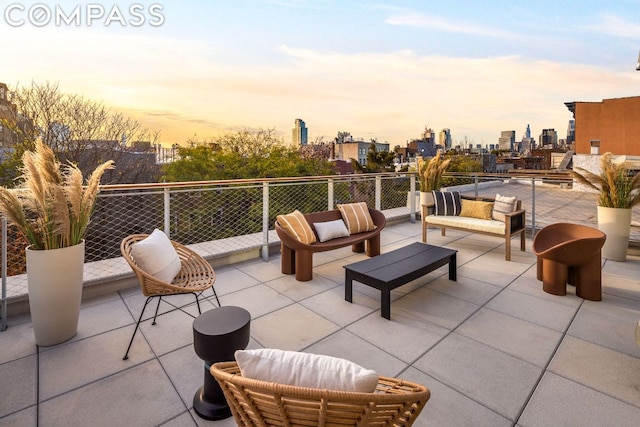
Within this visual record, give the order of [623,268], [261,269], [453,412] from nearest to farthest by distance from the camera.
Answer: [453,412] → [623,268] → [261,269]

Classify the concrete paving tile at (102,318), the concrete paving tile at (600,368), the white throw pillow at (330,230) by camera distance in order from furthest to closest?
the white throw pillow at (330,230) → the concrete paving tile at (102,318) → the concrete paving tile at (600,368)

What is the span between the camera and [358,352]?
223cm

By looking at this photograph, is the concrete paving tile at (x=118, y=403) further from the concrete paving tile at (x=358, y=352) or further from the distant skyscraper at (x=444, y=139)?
the distant skyscraper at (x=444, y=139)

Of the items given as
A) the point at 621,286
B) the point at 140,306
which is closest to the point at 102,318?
the point at 140,306

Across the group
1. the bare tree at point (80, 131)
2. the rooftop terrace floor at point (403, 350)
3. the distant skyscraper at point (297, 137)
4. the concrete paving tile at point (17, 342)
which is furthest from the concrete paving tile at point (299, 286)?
the distant skyscraper at point (297, 137)

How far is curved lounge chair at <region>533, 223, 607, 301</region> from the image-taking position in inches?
116

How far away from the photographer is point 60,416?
1.67 metres

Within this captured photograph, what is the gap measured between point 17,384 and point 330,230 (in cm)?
291

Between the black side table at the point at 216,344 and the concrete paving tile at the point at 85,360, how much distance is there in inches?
27.5

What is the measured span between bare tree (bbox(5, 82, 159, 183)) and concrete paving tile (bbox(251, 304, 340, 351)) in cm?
877

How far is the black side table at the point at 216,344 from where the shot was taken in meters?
1.59

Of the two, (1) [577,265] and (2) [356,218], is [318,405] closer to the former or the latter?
(1) [577,265]

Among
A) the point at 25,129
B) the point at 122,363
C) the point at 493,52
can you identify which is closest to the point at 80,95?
the point at 25,129

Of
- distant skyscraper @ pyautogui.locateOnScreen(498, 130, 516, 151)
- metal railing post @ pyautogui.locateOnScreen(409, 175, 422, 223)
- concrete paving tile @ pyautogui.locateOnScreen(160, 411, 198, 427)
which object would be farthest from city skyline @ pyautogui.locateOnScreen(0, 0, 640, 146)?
distant skyscraper @ pyautogui.locateOnScreen(498, 130, 516, 151)
